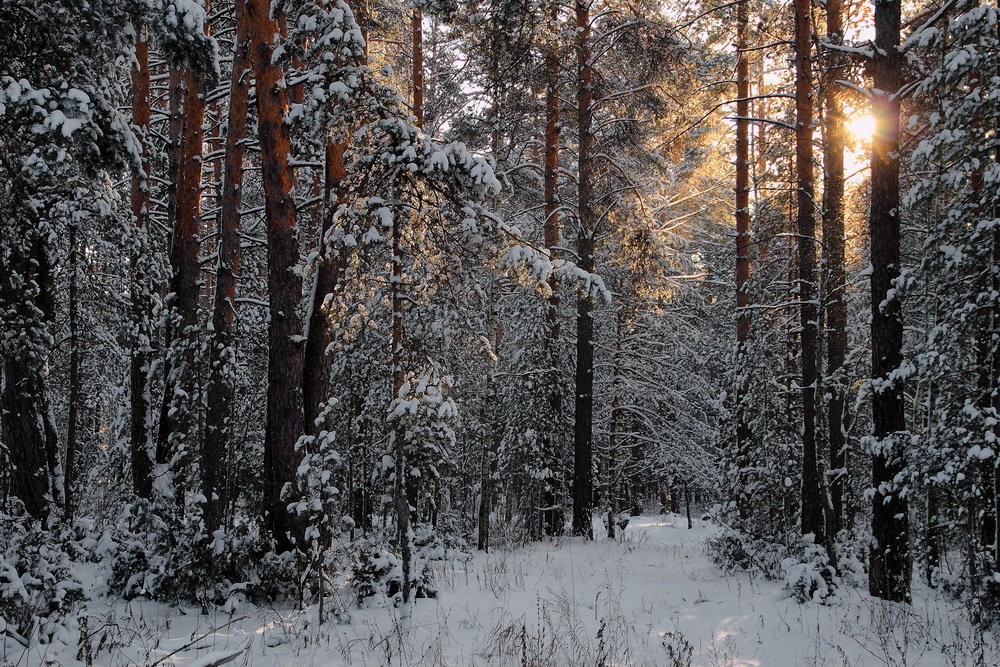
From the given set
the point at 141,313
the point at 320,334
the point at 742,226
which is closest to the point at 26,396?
the point at 141,313

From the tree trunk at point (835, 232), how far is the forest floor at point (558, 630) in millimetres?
2638

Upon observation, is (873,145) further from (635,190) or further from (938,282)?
(635,190)

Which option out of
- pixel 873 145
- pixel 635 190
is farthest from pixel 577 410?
pixel 873 145

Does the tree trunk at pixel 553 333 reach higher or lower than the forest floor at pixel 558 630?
higher

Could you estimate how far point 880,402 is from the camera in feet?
24.1

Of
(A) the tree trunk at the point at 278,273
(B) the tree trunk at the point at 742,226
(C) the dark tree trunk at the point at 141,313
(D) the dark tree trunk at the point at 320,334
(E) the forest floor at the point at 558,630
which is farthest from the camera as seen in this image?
(B) the tree trunk at the point at 742,226

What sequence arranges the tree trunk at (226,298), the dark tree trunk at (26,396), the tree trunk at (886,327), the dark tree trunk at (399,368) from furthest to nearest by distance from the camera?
1. the dark tree trunk at (26,396)
2. the tree trunk at (226,298)
3. the tree trunk at (886,327)
4. the dark tree trunk at (399,368)

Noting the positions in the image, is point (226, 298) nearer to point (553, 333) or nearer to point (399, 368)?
point (399, 368)

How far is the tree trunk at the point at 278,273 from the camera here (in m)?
7.56

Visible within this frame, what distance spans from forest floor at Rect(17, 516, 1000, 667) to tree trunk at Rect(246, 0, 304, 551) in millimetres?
1659

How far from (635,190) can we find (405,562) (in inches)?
362

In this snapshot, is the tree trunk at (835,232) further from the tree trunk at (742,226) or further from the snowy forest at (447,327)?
the tree trunk at (742,226)

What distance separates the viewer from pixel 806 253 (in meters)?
10.2

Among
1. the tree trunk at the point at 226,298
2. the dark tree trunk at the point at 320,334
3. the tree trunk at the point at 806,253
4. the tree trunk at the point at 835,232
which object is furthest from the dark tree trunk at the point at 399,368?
the tree trunk at the point at 806,253
